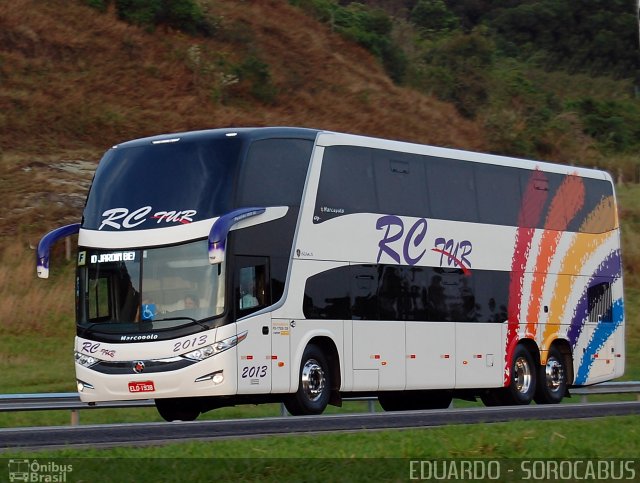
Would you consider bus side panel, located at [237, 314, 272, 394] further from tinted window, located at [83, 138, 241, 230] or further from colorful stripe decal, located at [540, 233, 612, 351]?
colorful stripe decal, located at [540, 233, 612, 351]

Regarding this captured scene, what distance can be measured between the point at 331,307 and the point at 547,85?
71574 millimetres

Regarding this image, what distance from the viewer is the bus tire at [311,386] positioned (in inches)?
794

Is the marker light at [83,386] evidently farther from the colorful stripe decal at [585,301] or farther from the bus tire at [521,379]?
the colorful stripe decal at [585,301]

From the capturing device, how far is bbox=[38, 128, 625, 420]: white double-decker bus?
19.1m

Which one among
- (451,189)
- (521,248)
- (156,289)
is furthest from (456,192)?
(156,289)

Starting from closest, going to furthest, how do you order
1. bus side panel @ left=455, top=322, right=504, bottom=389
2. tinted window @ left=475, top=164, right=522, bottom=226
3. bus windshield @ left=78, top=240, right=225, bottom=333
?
bus windshield @ left=78, top=240, right=225, bottom=333
bus side panel @ left=455, top=322, right=504, bottom=389
tinted window @ left=475, top=164, right=522, bottom=226

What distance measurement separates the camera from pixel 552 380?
1001 inches

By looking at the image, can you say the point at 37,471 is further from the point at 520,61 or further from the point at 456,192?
the point at 520,61

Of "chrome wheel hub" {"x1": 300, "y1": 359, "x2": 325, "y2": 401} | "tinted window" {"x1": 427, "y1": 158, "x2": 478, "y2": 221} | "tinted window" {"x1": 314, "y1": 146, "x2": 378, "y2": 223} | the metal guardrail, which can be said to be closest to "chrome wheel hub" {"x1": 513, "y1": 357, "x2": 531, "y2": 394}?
the metal guardrail

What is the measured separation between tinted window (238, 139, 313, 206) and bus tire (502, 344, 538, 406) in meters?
6.25

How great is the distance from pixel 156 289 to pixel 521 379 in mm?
8258

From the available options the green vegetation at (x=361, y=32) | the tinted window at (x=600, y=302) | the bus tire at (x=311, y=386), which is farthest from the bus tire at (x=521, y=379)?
the green vegetation at (x=361, y=32)

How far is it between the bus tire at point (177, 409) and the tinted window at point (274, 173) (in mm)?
3304

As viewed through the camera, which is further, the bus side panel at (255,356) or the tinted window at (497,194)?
the tinted window at (497,194)
